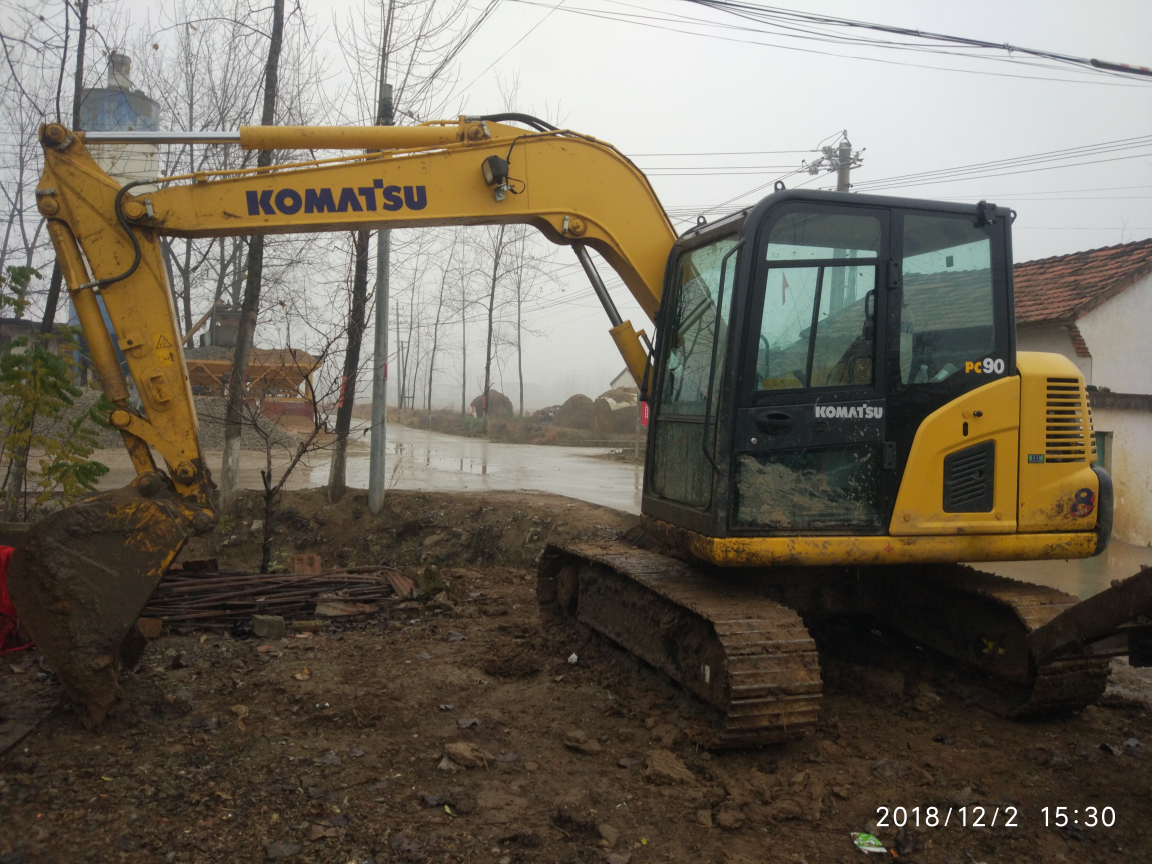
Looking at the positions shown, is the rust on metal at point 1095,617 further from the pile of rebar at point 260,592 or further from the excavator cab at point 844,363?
the pile of rebar at point 260,592

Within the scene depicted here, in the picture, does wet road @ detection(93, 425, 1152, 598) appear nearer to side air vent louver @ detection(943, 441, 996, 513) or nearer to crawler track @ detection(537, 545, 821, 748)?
side air vent louver @ detection(943, 441, 996, 513)

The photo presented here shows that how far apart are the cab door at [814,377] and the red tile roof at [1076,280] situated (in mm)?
9458

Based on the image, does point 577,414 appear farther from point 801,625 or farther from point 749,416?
point 801,625

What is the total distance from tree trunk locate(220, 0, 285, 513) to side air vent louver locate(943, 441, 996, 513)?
8335 millimetres

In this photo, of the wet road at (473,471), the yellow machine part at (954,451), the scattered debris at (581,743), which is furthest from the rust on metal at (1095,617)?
the wet road at (473,471)

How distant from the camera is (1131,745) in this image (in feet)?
15.2

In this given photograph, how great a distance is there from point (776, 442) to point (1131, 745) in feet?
8.35

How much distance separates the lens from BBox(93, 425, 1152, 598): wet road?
32.5 ft

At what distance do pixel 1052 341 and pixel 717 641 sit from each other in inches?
429

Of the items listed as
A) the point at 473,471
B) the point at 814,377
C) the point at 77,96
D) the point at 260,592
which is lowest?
the point at 260,592

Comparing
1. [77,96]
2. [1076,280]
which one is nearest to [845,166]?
[1076,280]

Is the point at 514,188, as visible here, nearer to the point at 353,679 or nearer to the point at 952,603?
the point at 353,679

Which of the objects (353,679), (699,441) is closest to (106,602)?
(353,679)

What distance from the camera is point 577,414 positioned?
1288 inches
